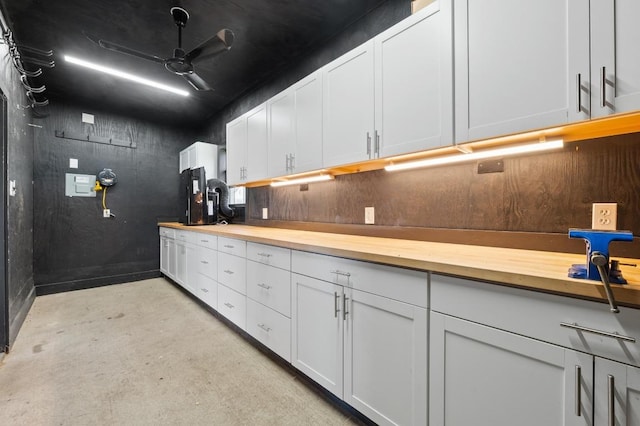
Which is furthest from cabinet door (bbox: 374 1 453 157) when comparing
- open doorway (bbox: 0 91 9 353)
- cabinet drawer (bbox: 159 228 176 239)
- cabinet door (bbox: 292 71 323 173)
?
cabinet drawer (bbox: 159 228 176 239)

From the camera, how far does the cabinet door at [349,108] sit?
6.03 ft

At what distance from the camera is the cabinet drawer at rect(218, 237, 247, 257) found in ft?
7.84

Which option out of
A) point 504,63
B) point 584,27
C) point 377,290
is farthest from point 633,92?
point 377,290

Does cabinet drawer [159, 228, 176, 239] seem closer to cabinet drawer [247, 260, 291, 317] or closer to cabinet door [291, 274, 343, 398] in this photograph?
cabinet drawer [247, 260, 291, 317]

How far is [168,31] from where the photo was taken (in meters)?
2.56

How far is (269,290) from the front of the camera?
2.07 metres

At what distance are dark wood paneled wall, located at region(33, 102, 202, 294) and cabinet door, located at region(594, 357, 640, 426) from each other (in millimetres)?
5472

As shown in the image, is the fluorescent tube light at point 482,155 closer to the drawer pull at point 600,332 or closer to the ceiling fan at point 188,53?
the drawer pull at point 600,332

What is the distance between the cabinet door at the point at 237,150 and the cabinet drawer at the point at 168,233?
4.54 ft

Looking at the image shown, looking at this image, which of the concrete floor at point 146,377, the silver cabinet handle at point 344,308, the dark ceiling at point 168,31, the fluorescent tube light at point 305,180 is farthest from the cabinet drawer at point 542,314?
the dark ceiling at point 168,31

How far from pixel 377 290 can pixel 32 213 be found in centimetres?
479

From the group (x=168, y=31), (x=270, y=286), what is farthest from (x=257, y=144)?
(x=270, y=286)

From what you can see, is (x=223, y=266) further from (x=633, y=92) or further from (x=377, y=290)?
(x=633, y=92)

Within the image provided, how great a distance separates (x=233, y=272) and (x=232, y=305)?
1.03ft
